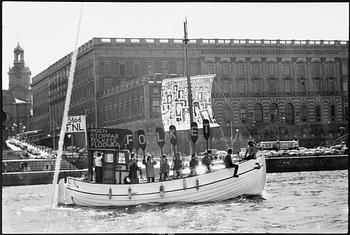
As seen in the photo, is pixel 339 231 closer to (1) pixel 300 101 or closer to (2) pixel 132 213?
(2) pixel 132 213

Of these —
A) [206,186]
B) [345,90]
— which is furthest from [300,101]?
[206,186]

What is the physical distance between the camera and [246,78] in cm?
7756

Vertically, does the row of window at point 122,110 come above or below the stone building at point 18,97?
below

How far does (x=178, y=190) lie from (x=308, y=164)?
26124mm

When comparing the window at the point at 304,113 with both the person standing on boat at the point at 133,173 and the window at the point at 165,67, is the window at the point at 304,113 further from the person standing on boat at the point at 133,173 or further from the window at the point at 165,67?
the person standing on boat at the point at 133,173

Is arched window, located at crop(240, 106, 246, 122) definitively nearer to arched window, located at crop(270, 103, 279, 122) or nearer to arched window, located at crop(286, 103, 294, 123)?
arched window, located at crop(270, 103, 279, 122)

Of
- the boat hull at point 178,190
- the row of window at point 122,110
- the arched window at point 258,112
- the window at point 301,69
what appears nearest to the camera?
the boat hull at point 178,190

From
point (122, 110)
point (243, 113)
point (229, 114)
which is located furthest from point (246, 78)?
point (122, 110)

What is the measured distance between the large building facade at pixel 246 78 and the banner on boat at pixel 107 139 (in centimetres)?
4287

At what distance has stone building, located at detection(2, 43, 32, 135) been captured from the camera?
120088 mm

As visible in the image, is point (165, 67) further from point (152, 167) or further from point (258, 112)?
point (152, 167)

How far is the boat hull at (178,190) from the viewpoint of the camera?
23.4m

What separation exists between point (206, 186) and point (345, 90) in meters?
57.5

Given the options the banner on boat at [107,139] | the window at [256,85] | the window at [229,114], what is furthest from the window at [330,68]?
the banner on boat at [107,139]
